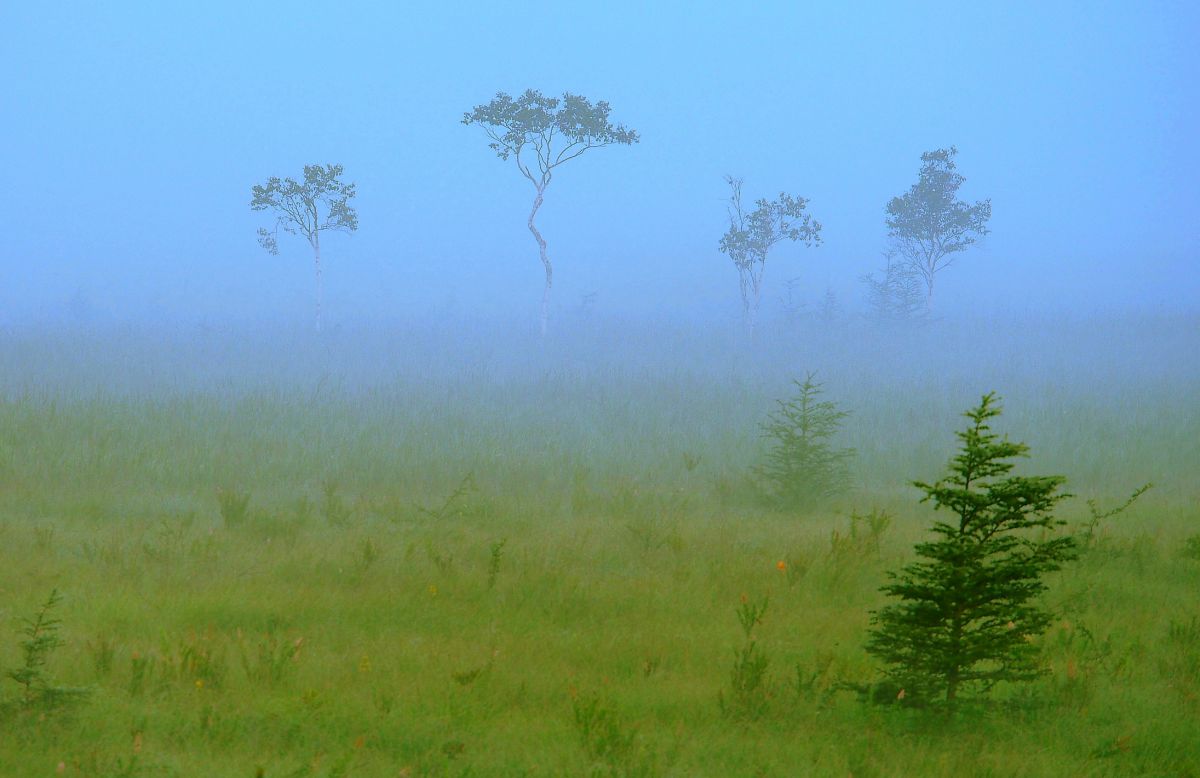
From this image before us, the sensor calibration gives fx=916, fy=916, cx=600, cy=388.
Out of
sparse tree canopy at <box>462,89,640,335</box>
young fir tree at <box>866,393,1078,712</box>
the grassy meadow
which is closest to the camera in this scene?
the grassy meadow

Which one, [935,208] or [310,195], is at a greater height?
[935,208]

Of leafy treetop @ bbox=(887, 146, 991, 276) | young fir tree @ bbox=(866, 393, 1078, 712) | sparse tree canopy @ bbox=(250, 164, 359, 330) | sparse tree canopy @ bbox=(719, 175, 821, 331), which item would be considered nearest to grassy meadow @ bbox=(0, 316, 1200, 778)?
young fir tree @ bbox=(866, 393, 1078, 712)

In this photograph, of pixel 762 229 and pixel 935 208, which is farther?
pixel 935 208

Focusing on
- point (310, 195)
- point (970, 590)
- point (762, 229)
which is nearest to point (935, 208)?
point (762, 229)

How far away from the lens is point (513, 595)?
6.84m

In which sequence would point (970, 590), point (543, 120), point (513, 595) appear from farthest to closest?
point (543, 120) → point (513, 595) → point (970, 590)

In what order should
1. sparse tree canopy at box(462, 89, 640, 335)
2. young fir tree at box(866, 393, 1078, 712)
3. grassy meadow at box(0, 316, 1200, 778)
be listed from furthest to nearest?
sparse tree canopy at box(462, 89, 640, 335) → young fir tree at box(866, 393, 1078, 712) → grassy meadow at box(0, 316, 1200, 778)

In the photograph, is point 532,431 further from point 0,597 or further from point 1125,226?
point 1125,226

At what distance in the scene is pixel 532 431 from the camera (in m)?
16.9

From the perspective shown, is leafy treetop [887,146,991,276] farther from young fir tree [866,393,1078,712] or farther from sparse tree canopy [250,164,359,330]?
young fir tree [866,393,1078,712]

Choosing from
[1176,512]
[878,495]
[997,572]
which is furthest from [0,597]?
[1176,512]

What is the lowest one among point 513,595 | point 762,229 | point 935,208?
point 513,595

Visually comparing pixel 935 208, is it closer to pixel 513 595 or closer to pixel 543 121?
pixel 543 121

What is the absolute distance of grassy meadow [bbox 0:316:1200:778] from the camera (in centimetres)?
438
